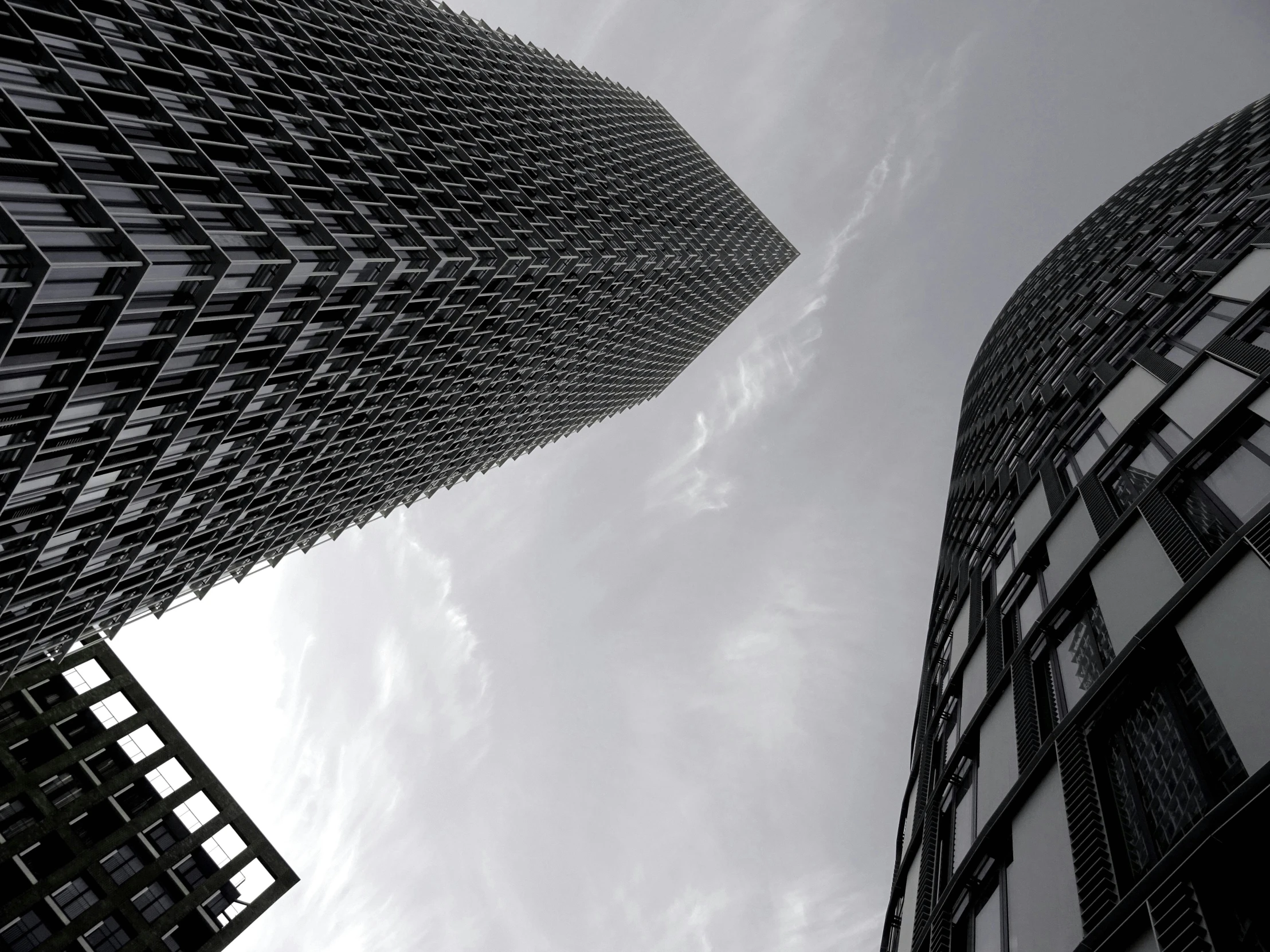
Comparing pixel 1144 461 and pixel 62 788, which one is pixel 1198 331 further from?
pixel 62 788

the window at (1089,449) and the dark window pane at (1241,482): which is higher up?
the dark window pane at (1241,482)

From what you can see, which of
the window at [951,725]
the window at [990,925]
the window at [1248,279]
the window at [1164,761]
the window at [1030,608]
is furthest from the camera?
the window at [951,725]

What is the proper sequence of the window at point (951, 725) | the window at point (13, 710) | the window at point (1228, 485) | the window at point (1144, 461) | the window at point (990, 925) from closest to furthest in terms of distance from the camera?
the window at point (1228, 485), the window at point (990, 925), the window at point (1144, 461), the window at point (951, 725), the window at point (13, 710)

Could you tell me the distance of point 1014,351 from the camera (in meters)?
54.4

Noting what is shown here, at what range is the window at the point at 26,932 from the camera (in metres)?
36.2

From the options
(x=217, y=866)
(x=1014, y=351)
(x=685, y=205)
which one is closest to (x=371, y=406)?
(x=217, y=866)

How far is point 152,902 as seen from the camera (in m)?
42.6

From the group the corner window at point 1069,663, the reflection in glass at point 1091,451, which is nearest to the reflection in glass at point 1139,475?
the reflection in glass at point 1091,451

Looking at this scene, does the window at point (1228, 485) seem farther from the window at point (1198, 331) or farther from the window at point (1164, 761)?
the window at point (1198, 331)

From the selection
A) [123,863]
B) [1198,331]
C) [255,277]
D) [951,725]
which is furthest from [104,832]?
[1198,331]

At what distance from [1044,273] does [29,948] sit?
8493 cm

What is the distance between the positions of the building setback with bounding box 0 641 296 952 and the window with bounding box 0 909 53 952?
0.05 metres

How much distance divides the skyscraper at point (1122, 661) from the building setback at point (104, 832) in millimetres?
39371

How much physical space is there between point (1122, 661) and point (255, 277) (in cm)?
3225
